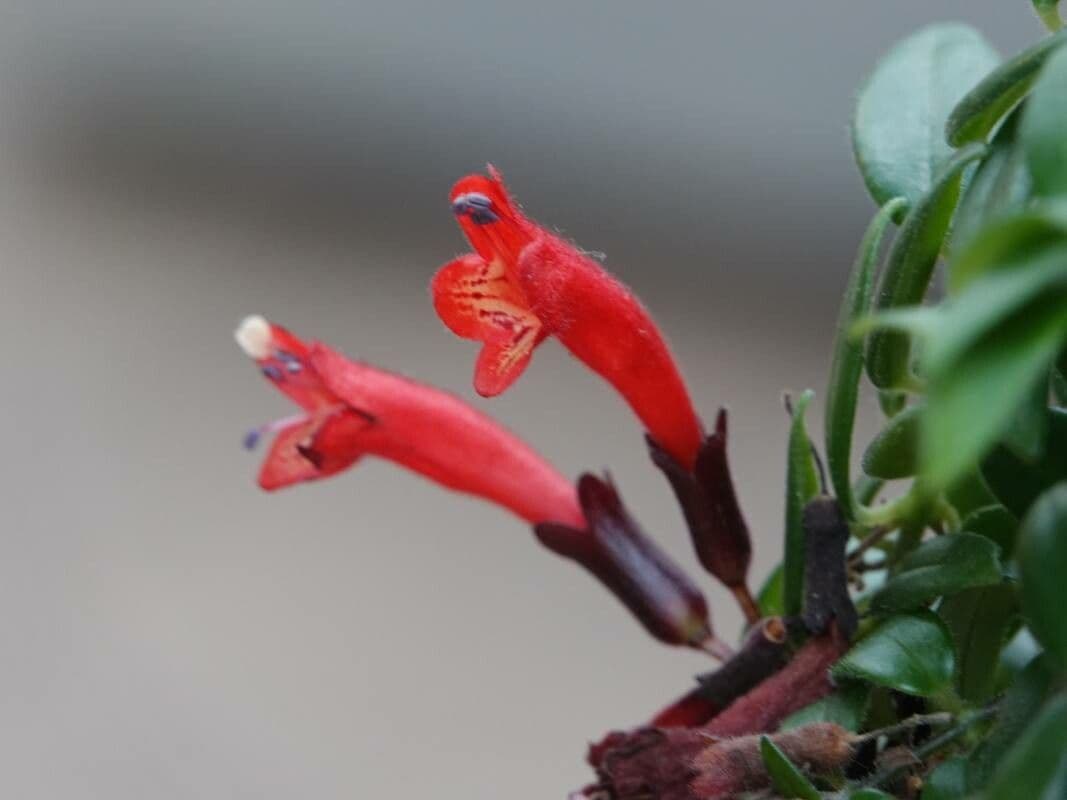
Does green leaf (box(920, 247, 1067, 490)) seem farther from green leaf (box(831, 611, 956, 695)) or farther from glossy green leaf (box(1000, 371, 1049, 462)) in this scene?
green leaf (box(831, 611, 956, 695))

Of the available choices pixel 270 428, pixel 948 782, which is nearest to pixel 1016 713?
pixel 948 782

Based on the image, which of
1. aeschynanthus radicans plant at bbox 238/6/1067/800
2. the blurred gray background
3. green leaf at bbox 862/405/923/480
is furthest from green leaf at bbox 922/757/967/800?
the blurred gray background

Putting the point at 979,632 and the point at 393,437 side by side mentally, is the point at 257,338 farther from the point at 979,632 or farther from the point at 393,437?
the point at 979,632

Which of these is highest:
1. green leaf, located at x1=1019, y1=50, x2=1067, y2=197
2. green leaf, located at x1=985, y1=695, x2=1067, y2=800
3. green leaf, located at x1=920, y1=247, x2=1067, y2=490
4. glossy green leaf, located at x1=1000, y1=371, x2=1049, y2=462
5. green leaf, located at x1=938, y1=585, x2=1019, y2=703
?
green leaf, located at x1=1019, y1=50, x2=1067, y2=197

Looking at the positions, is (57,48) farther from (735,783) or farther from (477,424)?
(735,783)

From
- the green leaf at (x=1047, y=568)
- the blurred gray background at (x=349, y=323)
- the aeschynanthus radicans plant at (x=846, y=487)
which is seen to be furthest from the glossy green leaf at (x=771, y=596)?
the blurred gray background at (x=349, y=323)

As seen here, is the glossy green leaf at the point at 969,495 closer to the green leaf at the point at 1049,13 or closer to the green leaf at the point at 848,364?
the green leaf at the point at 848,364
